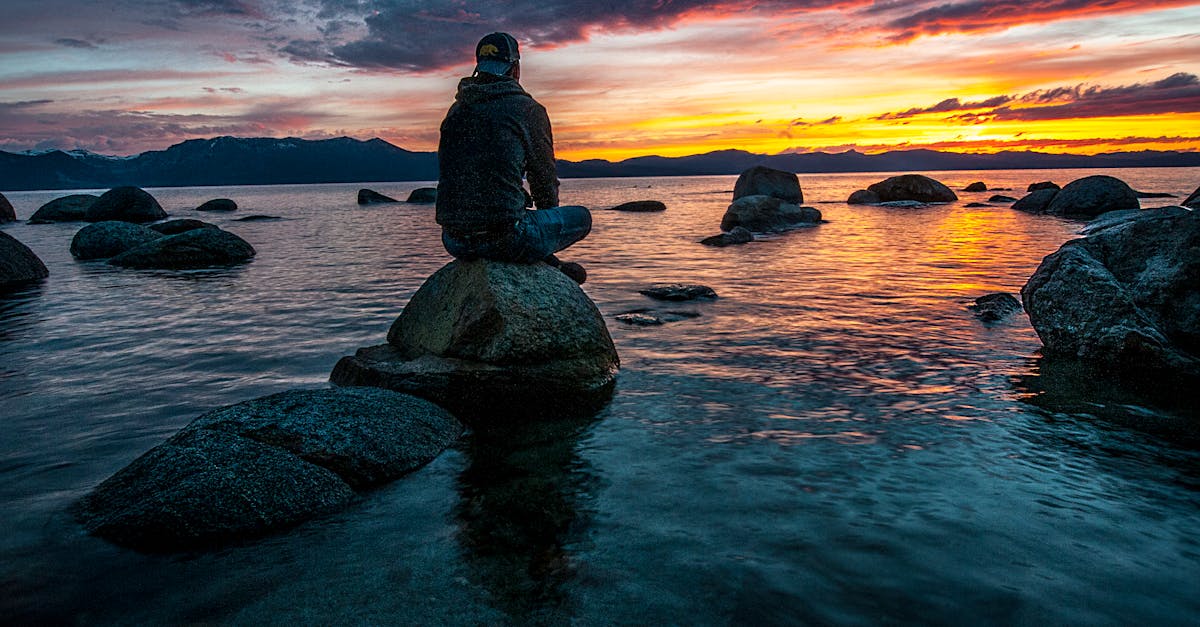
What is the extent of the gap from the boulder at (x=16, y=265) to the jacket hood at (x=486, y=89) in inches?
593

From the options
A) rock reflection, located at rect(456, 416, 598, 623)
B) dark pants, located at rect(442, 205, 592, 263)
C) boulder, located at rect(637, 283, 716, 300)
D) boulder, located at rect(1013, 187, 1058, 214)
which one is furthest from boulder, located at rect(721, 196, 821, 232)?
rock reflection, located at rect(456, 416, 598, 623)

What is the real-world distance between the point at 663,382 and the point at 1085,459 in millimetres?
3880

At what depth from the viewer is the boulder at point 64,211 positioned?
1630 inches

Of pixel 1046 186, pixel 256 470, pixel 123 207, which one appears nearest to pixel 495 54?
pixel 256 470

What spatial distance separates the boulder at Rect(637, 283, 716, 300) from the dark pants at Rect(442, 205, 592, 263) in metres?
5.29

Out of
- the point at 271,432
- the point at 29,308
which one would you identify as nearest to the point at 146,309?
the point at 29,308

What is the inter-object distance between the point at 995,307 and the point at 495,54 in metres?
8.85

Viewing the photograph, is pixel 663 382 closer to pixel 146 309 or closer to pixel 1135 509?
pixel 1135 509

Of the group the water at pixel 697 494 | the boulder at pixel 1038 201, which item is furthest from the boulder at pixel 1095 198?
the water at pixel 697 494

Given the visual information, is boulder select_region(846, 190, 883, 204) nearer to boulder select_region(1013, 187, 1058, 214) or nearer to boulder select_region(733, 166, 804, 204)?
boulder select_region(1013, 187, 1058, 214)

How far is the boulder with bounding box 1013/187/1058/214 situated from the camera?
1480 inches

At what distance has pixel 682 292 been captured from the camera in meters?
12.9

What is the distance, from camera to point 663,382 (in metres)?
7.55

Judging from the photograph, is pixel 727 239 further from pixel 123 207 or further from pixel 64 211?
pixel 64 211
